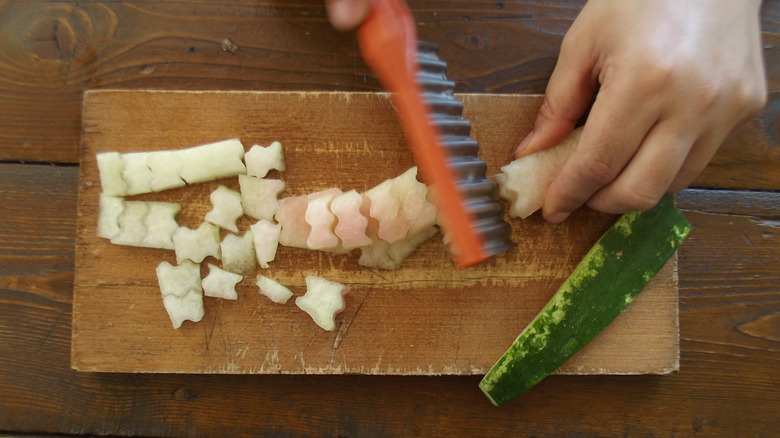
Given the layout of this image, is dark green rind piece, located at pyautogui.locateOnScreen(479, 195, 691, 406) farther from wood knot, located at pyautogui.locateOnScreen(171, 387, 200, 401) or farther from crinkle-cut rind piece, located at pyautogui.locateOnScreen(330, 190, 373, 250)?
wood knot, located at pyautogui.locateOnScreen(171, 387, 200, 401)

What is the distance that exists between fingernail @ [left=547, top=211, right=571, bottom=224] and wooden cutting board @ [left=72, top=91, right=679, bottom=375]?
0.05 metres

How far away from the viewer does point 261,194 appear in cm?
180

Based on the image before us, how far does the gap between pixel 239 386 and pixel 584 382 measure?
1.21m

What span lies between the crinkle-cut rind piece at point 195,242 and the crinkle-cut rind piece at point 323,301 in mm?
344

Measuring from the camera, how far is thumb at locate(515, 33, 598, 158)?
1.65 meters

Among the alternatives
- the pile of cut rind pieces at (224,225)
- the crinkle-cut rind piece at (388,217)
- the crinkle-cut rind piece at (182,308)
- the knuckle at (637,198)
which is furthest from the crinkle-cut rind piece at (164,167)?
the knuckle at (637,198)

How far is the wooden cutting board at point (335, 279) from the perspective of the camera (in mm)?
1786

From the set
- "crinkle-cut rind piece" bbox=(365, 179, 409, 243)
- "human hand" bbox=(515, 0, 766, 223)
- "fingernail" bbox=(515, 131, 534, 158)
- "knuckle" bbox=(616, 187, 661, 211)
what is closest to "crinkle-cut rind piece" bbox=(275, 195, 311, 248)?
"crinkle-cut rind piece" bbox=(365, 179, 409, 243)

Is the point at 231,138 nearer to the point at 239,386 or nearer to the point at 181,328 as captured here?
the point at 181,328

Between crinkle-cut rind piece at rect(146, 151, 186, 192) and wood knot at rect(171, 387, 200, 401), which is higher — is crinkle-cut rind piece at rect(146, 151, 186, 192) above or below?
above

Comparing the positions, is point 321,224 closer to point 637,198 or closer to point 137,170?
point 137,170

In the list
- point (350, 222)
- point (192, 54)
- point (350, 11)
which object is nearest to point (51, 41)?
point (192, 54)

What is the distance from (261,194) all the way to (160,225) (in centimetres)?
35

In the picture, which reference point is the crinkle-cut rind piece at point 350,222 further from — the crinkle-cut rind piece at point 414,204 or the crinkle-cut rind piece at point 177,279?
the crinkle-cut rind piece at point 177,279
